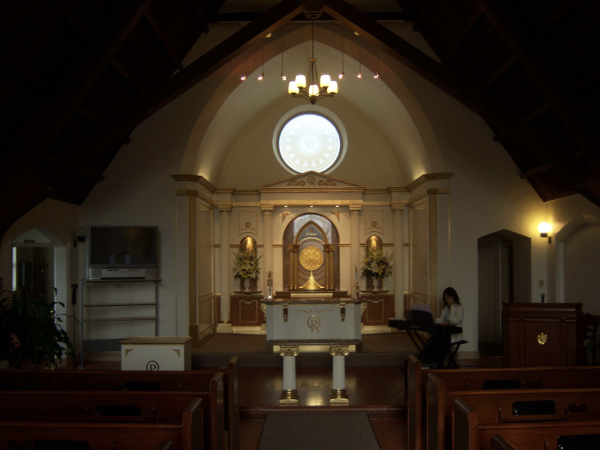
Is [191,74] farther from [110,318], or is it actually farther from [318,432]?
[318,432]

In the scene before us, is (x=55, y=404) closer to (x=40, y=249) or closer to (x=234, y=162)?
(x=40, y=249)

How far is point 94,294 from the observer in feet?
28.3

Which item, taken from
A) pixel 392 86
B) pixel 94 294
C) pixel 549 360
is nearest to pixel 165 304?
pixel 94 294

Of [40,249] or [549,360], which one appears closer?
[549,360]

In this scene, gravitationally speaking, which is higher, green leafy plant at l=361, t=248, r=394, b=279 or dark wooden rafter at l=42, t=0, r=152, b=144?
dark wooden rafter at l=42, t=0, r=152, b=144

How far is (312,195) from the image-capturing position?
1061 centimetres

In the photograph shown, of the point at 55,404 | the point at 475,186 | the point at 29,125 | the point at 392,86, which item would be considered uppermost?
the point at 392,86

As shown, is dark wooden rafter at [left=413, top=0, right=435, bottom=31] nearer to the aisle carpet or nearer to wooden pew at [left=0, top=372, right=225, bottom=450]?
the aisle carpet

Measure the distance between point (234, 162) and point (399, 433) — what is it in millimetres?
7112

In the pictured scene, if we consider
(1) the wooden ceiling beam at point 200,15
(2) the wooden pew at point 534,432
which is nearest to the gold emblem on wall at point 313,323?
(2) the wooden pew at point 534,432

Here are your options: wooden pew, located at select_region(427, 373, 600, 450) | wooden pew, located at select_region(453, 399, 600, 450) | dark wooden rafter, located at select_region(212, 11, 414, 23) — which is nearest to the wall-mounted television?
dark wooden rafter, located at select_region(212, 11, 414, 23)

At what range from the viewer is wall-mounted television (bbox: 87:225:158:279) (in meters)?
8.20

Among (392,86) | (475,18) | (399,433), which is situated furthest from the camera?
(392,86)

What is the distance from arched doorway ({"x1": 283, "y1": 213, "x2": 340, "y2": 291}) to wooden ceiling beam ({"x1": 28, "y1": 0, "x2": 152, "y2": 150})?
18.6 ft
